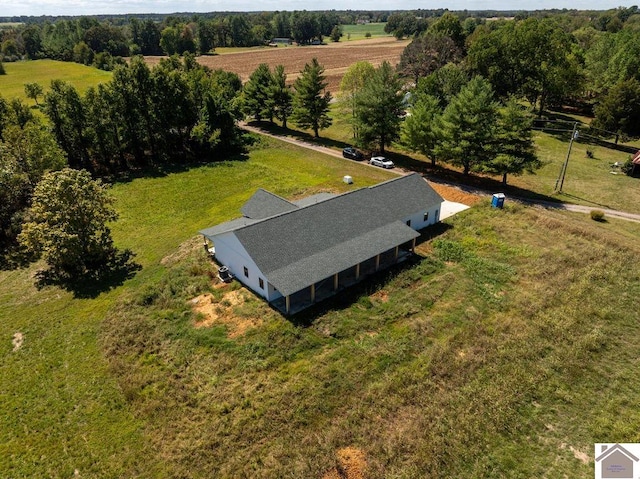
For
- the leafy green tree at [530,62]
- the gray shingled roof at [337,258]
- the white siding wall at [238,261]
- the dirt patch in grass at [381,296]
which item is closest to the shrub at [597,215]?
the gray shingled roof at [337,258]

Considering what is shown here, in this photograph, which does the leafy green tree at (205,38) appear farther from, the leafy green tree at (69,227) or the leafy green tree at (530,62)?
the leafy green tree at (69,227)

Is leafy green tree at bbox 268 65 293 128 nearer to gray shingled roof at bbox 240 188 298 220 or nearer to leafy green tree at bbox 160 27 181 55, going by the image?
gray shingled roof at bbox 240 188 298 220

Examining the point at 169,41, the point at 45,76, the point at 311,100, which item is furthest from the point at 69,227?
the point at 169,41


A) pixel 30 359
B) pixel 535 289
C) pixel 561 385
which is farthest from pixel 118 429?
pixel 535 289

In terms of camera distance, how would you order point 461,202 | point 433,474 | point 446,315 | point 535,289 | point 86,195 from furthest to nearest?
point 461,202, point 86,195, point 535,289, point 446,315, point 433,474

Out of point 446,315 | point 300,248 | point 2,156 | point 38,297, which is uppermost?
point 2,156

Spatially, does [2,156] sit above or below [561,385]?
above

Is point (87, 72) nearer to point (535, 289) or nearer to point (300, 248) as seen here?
point (300, 248)
